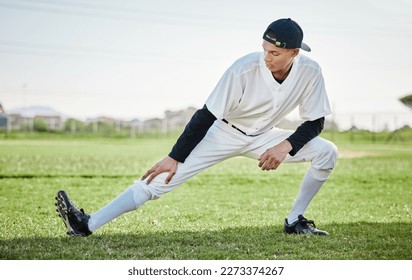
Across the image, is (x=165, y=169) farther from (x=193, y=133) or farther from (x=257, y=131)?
(x=257, y=131)

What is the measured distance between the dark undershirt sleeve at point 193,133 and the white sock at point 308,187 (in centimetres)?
81

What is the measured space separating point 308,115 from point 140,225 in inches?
54.9

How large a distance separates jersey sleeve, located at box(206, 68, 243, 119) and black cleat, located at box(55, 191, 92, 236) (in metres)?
0.97

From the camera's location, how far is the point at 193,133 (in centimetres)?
362

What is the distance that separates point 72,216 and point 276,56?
1520 mm

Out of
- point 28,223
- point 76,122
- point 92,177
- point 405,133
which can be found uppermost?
point 28,223

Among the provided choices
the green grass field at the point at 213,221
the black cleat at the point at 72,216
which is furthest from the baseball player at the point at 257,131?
the green grass field at the point at 213,221

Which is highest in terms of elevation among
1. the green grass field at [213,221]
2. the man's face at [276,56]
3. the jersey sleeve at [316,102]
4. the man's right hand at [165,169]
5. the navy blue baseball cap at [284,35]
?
the navy blue baseball cap at [284,35]

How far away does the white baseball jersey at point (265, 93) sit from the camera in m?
3.71

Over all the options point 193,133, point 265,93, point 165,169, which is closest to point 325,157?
point 265,93

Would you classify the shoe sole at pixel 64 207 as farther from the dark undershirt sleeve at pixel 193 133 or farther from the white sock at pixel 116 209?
the dark undershirt sleeve at pixel 193 133
